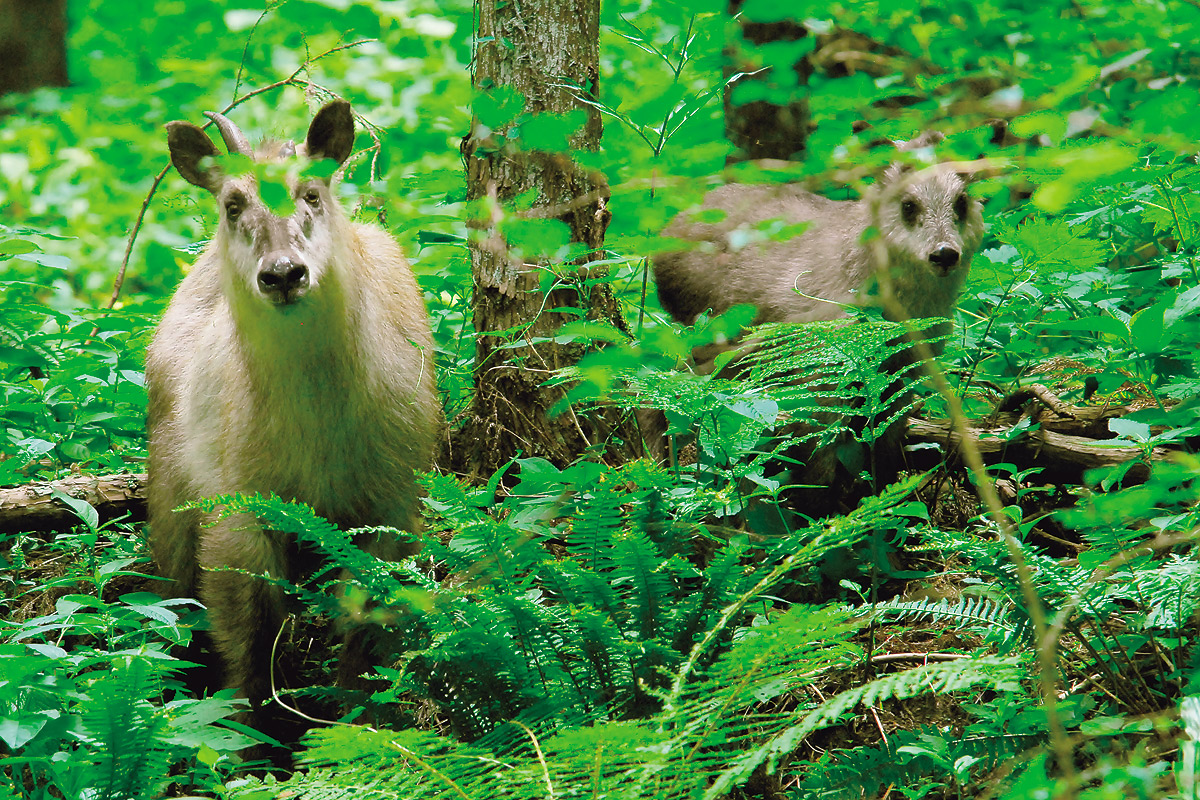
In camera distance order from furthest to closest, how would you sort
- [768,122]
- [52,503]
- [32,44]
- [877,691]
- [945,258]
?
[32,44] < [768,122] < [945,258] < [52,503] < [877,691]

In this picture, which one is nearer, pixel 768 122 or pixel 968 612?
pixel 968 612

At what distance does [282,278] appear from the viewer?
3990mm

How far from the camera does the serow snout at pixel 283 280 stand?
3.99 meters

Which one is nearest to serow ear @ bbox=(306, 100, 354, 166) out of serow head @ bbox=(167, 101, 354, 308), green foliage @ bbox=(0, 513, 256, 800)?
serow head @ bbox=(167, 101, 354, 308)

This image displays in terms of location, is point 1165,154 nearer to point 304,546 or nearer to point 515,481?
point 515,481

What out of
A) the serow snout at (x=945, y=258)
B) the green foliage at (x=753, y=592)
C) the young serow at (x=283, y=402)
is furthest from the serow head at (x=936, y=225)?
the young serow at (x=283, y=402)

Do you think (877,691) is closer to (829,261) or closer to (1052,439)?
(1052,439)

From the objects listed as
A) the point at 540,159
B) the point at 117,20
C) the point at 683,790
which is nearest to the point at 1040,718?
the point at 683,790

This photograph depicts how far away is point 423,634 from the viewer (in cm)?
313

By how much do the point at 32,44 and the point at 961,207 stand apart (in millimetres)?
A: 12972

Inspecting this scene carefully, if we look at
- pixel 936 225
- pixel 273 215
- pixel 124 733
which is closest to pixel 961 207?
pixel 936 225

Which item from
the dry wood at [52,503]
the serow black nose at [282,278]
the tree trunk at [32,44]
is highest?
the tree trunk at [32,44]

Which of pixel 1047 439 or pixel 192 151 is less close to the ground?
pixel 192 151

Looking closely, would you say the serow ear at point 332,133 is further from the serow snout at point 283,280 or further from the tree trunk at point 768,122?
the tree trunk at point 768,122
